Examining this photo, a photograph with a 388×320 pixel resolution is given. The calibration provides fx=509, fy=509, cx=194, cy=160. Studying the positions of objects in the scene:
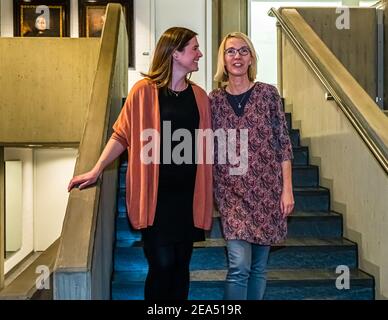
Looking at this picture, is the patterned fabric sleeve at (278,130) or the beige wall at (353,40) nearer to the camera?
the patterned fabric sleeve at (278,130)

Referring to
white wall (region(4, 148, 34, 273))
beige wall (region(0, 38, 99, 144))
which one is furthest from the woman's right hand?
white wall (region(4, 148, 34, 273))

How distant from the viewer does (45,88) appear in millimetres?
5633

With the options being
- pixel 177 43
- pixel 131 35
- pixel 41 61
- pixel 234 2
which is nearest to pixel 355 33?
pixel 234 2

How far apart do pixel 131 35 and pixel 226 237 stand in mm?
5535

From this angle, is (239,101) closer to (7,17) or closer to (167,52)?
(167,52)

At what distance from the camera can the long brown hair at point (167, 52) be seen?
6.33ft

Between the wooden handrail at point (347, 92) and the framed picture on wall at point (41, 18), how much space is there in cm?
373

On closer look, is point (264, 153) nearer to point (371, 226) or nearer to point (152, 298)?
point (152, 298)

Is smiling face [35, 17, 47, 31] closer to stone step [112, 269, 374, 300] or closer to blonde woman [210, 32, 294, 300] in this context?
stone step [112, 269, 374, 300]

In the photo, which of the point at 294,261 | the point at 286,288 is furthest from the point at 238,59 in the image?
the point at 294,261

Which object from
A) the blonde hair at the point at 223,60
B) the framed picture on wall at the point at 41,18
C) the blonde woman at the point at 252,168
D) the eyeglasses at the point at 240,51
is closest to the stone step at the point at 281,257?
the blonde woman at the point at 252,168

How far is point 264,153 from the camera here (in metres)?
2.09

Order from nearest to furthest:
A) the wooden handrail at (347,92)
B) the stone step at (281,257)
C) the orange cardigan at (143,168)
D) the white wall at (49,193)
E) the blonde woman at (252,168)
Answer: the orange cardigan at (143,168), the blonde woman at (252,168), the wooden handrail at (347,92), the stone step at (281,257), the white wall at (49,193)

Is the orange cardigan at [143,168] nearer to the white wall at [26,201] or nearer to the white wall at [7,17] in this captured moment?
the white wall at [7,17]
